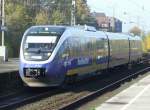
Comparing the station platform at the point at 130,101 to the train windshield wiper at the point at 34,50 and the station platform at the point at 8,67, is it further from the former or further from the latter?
the station platform at the point at 8,67

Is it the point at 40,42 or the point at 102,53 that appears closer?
the point at 40,42

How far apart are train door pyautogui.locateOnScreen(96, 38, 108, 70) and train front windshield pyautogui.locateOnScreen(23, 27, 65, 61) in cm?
780

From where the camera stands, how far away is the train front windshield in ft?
73.3

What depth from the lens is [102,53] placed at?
3309cm

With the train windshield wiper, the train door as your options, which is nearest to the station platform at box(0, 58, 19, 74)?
the train windshield wiper

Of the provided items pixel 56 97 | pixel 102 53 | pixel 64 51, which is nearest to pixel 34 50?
pixel 64 51

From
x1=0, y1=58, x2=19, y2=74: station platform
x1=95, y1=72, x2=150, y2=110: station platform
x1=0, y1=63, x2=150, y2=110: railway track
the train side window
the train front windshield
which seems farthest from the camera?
x1=0, y1=58, x2=19, y2=74: station platform

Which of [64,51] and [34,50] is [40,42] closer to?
[34,50]

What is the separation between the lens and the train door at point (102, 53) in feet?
103

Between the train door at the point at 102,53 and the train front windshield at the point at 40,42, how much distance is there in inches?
307

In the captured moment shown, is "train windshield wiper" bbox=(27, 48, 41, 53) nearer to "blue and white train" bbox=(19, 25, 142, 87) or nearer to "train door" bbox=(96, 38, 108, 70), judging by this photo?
"blue and white train" bbox=(19, 25, 142, 87)

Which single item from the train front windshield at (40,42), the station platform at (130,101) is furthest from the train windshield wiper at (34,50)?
the station platform at (130,101)

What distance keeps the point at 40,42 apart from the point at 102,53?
35.0 ft

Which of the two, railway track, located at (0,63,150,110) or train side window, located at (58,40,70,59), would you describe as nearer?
railway track, located at (0,63,150,110)
